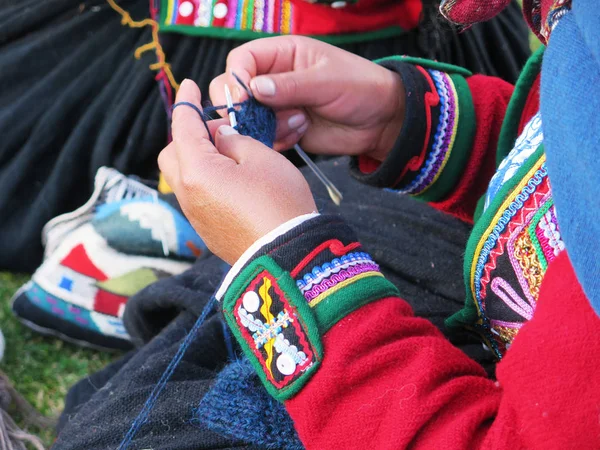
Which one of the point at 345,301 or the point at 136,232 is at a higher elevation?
the point at 345,301

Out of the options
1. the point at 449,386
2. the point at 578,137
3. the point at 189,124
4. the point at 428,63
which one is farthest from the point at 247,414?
the point at 428,63

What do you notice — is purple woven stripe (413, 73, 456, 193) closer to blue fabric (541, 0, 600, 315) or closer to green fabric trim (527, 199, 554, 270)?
green fabric trim (527, 199, 554, 270)

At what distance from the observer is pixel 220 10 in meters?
1.30

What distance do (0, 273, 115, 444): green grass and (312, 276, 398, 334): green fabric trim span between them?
65 centimetres

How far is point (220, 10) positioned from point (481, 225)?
0.85m

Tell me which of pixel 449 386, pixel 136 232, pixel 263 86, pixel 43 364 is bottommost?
pixel 43 364

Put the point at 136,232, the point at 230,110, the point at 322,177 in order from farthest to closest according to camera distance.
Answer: the point at 136,232
the point at 322,177
the point at 230,110

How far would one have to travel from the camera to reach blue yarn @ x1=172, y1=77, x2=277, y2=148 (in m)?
0.79

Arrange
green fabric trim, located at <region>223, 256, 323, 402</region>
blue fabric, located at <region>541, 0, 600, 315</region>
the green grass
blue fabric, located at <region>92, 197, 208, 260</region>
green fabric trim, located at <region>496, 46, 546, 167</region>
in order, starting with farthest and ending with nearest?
blue fabric, located at <region>92, 197, 208, 260</region>
the green grass
green fabric trim, located at <region>496, 46, 546, 167</region>
green fabric trim, located at <region>223, 256, 323, 402</region>
blue fabric, located at <region>541, 0, 600, 315</region>

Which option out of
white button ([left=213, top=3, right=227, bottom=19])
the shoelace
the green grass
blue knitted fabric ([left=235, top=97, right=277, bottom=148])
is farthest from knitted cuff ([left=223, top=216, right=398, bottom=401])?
white button ([left=213, top=3, right=227, bottom=19])

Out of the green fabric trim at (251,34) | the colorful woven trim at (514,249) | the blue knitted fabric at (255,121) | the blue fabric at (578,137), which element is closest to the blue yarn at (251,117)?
the blue knitted fabric at (255,121)

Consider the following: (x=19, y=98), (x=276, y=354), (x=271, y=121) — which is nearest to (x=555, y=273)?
(x=276, y=354)

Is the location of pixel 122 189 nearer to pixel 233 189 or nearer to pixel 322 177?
pixel 322 177

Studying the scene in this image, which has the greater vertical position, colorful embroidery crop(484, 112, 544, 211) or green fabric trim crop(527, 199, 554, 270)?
colorful embroidery crop(484, 112, 544, 211)
